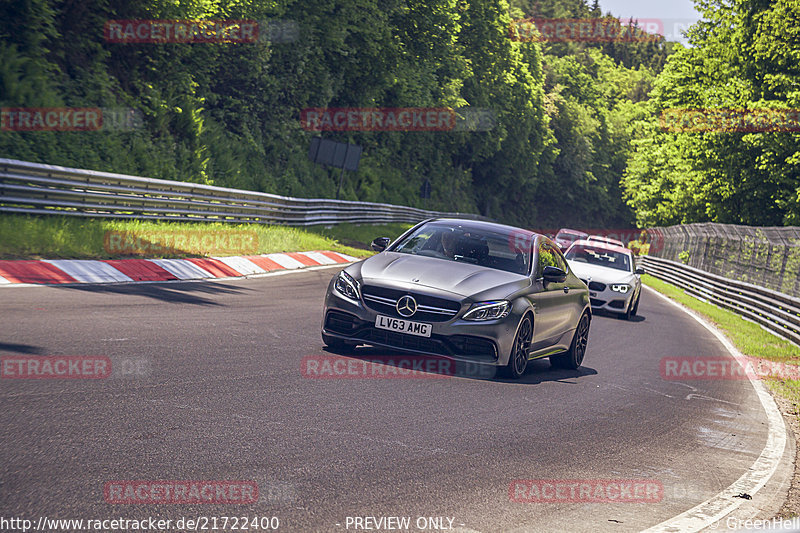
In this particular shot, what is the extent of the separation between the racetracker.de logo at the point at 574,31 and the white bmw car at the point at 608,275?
Answer: 4277 cm

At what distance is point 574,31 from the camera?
128875 millimetres

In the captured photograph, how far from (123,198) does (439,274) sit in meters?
10.5

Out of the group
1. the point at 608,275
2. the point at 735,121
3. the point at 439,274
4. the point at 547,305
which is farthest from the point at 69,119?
the point at 735,121

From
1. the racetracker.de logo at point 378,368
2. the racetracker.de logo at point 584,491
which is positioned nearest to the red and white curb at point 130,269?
the racetracker.de logo at point 378,368

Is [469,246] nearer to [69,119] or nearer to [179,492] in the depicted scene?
[179,492]

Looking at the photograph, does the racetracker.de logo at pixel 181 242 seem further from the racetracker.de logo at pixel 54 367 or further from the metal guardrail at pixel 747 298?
the metal guardrail at pixel 747 298

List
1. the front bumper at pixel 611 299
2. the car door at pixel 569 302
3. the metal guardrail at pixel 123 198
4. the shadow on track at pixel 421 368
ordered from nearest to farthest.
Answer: the shadow on track at pixel 421 368
the car door at pixel 569 302
the metal guardrail at pixel 123 198
the front bumper at pixel 611 299

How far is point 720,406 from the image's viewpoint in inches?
381

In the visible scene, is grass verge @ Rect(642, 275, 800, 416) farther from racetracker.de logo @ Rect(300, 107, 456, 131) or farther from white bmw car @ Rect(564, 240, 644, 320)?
racetracker.de logo @ Rect(300, 107, 456, 131)

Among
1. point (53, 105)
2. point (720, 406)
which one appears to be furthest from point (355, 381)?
point (53, 105)

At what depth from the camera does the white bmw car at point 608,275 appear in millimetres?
18562

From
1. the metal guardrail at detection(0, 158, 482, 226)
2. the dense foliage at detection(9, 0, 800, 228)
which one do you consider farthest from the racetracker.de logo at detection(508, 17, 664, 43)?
the metal guardrail at detection(0, 158, 482, 226)

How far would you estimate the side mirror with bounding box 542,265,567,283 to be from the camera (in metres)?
9.45

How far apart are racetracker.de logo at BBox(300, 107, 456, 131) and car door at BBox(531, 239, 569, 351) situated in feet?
103
